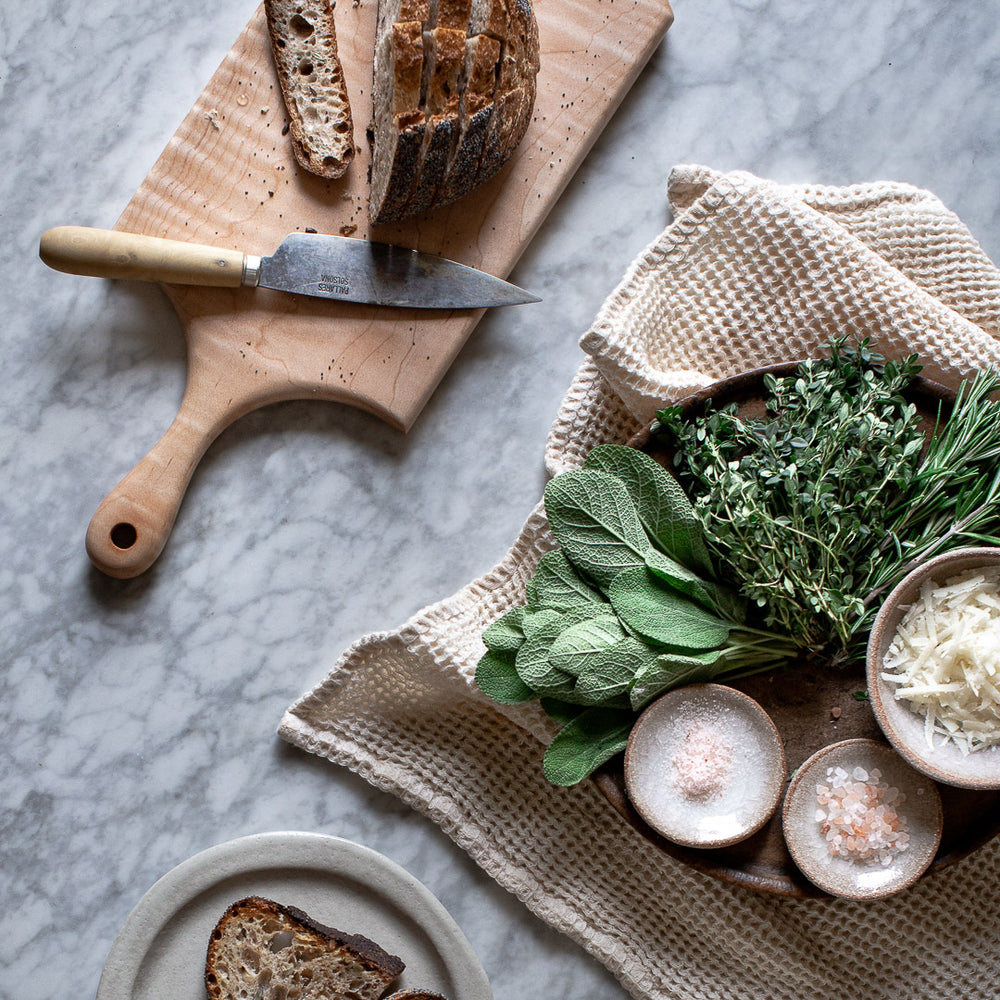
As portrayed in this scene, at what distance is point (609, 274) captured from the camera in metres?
1.71

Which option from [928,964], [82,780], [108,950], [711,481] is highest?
[711,481]

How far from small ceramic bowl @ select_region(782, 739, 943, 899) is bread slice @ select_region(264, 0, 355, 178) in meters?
1.20

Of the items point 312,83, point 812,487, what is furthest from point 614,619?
point 312,83

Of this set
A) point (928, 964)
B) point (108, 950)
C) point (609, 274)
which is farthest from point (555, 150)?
point (108, 950)

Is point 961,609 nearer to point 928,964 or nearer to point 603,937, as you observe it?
point 928,964

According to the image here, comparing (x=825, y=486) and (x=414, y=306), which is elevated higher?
(x=825, y=486)

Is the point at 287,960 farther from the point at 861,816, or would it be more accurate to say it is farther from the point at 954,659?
the point at 954,659

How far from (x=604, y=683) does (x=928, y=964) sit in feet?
2.49

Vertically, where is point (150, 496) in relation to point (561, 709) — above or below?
below

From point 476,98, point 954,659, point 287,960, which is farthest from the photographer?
point 287,960

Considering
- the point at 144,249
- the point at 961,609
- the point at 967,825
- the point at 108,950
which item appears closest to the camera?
the point at 961,609

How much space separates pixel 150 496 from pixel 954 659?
1245 millimetres

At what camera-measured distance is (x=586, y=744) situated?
1.40 metres

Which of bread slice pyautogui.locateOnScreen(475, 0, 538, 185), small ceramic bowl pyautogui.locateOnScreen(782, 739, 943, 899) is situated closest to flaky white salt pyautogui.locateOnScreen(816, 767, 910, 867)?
small ceramic bowl pyautogui.locateOnScreen(782, 739, 943, 899)
